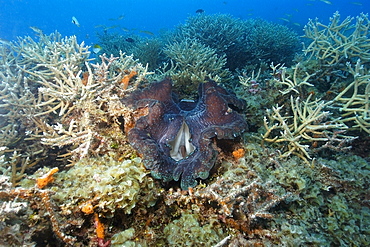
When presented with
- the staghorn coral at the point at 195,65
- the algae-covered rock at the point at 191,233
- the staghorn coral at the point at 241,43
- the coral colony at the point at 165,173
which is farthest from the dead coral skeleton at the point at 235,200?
the staghorn coral at the point at 241,43

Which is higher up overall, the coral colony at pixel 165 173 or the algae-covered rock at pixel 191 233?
the coral colony at pixel 165 173

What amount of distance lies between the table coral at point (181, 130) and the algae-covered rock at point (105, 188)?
6.6 inches

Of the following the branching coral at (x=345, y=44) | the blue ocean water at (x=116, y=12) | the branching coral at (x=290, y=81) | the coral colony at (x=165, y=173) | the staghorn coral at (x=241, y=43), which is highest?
the blue ocean water at (x=116, y=12)

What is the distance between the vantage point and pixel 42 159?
2824 mm

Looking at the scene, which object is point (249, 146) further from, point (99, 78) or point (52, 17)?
point (52, 17)

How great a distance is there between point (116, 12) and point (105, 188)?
113 m

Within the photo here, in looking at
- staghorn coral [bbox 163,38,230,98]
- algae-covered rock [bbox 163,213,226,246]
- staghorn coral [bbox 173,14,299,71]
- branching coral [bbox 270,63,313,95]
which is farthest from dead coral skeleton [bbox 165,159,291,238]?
staghorn coral [bbox 173,14,299,71]

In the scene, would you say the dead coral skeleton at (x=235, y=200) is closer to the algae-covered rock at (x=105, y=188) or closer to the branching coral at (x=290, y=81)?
the algae-covered rock at (x=105, y=188)

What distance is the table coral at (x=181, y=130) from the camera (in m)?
2.01

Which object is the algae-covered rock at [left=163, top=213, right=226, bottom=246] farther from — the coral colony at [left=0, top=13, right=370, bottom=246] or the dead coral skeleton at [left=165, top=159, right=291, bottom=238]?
the dead coral skeleton at [left=165, top=159, right=291, bottom=238]

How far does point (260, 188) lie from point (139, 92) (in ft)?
6.11

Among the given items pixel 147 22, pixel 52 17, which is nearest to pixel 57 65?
pixel 147 22

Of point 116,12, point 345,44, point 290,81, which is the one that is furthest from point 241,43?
point 116,12

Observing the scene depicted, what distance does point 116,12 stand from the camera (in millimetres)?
95688
